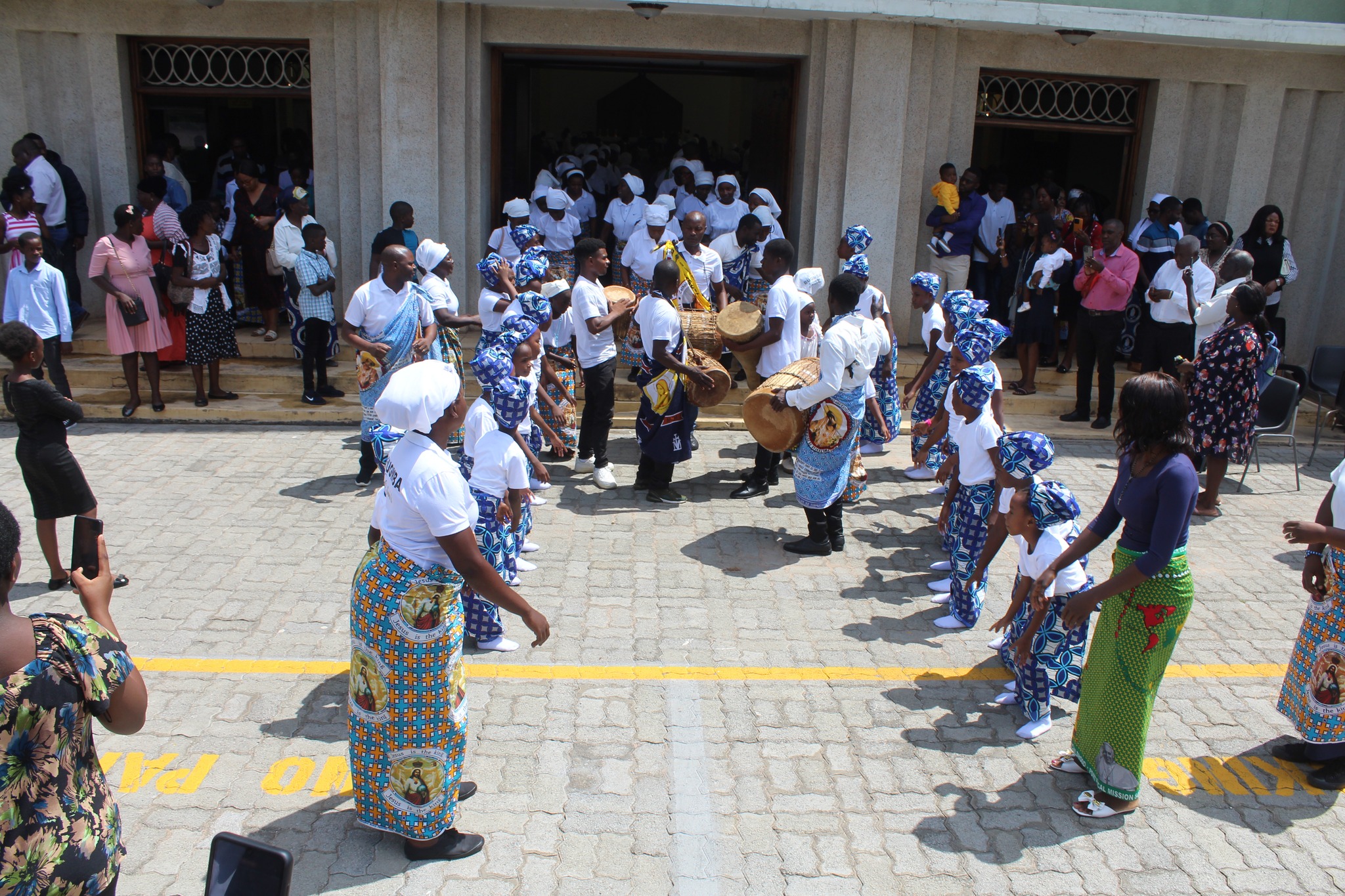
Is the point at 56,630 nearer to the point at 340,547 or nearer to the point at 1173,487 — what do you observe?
the point at 1173,487

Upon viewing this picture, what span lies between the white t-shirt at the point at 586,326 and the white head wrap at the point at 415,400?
4267 mm

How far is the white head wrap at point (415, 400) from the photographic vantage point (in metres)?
3.52

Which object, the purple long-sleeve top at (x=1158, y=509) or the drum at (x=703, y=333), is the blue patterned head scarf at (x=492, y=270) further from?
the purple long-sleeve top at (x=1158, y=509)

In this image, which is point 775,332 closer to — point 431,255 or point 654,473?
point 654,473

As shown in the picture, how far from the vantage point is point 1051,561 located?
4.69 m

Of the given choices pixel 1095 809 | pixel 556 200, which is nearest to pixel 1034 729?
pixel 1095 809

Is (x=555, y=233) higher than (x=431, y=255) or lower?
higher

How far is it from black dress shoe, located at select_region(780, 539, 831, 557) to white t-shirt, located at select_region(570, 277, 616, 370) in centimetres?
225

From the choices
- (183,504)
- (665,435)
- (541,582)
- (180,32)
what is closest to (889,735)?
(541,582)

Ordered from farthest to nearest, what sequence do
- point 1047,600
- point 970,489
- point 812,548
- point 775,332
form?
point 775,332, point 812,548, point 970,489, point 1047,600

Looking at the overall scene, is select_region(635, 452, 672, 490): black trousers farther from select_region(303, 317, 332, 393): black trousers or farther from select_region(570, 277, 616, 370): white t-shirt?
select_region(303, 317, 332, 393): black trousers

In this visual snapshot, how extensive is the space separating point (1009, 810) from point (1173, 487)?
153cm

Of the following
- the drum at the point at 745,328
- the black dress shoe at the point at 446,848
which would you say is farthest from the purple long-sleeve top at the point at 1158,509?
Result: the drum at the point at 745,328

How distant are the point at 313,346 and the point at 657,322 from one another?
3930 millimetres
